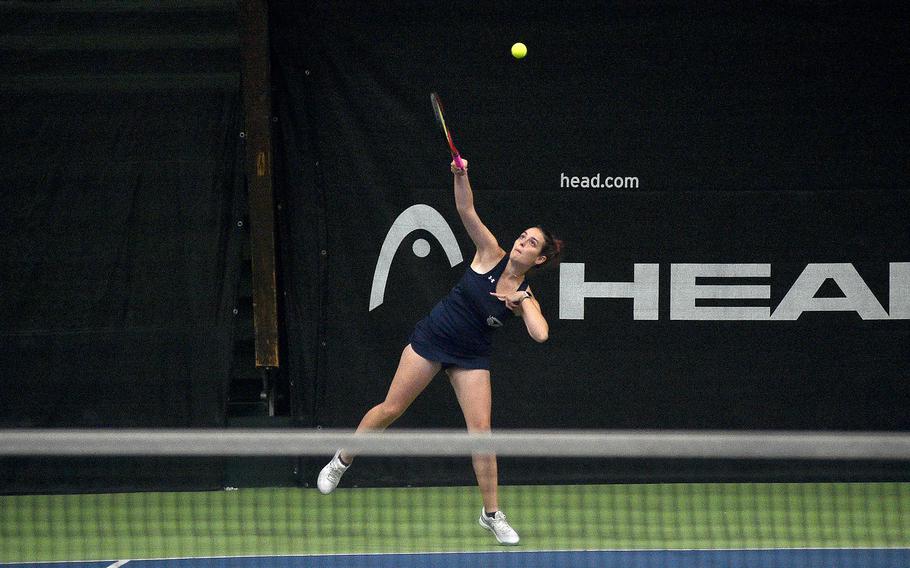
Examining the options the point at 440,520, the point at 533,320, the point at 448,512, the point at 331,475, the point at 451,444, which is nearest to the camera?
the point at 451,444

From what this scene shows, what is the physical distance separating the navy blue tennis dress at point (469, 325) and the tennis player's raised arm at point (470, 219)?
2.8 inches

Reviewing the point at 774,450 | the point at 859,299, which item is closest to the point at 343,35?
the point at 859,299

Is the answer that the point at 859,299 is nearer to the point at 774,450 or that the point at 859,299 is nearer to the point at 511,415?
the point at 511,415

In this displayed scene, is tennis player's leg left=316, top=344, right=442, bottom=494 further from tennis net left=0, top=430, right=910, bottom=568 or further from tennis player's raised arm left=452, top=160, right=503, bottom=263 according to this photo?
tennis player's raised arm left=452, top=160, right=503, bottom=263

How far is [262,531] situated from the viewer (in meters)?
5.39

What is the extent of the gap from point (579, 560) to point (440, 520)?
3.31 ft

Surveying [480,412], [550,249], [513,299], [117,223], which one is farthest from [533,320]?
[117,223]

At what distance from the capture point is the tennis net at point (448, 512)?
4.88m

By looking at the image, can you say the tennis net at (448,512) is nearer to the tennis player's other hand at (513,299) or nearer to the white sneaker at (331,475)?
the white sneaker at (331,475)

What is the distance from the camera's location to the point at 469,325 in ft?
16.8

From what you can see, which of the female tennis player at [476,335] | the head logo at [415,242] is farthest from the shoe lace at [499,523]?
the head logo at [415,242]

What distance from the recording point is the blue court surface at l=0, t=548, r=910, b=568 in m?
4.69

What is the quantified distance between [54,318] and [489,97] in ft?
7.76

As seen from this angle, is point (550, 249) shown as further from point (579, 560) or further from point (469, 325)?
point (579, 560)
